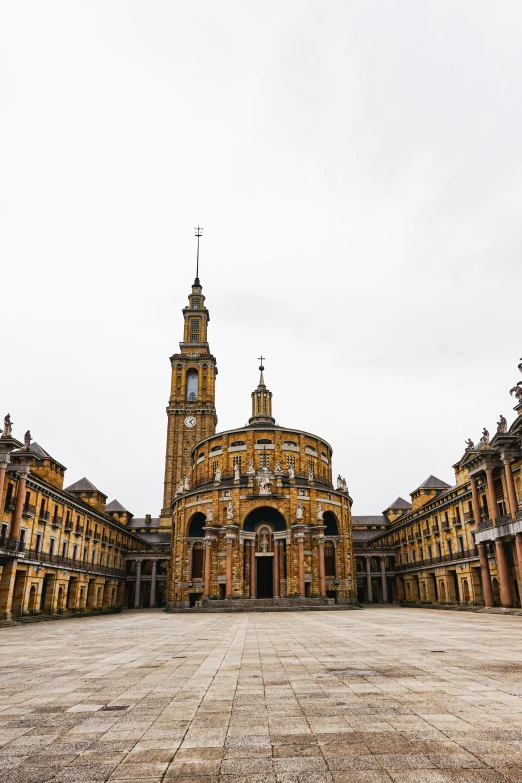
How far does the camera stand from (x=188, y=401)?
9638 cm

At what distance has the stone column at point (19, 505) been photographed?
1411 inches

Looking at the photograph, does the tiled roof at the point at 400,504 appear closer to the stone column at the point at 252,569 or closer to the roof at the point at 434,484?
the roof at the point at 434,484

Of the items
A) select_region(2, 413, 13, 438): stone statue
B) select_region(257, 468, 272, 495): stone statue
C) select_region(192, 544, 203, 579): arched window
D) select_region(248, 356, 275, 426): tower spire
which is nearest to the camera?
→ select_region(2, 413, 13, 438): stone statue

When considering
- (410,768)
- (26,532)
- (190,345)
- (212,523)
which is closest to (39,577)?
(26,532)

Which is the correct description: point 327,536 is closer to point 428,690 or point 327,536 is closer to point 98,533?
point 98,533

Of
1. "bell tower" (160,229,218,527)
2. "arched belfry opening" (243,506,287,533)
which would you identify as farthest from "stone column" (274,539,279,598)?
"bell tower" (160,229,218,527)

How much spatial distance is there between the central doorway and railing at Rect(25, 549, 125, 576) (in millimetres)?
17592

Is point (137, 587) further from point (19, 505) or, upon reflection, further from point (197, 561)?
point (19, 505)

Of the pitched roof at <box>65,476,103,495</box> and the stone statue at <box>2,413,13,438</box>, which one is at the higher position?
the pitched roof at <box>65,476,103,495</box>

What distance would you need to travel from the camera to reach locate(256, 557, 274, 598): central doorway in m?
52.3

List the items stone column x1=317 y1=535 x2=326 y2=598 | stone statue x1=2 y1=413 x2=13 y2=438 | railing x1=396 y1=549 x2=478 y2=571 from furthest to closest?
stone column x1=317 y1=535 x2=326 y2=598 → railing x1=396 y1=549 x2=478 y2=571 → stone statue x1=2 y1=413 x2=13 y2=438

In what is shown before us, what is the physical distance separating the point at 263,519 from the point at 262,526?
726 millimetres

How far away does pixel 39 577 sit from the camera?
40.8 m

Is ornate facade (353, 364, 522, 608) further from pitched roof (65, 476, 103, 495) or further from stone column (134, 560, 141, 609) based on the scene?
pitched roof (65, 476, 103, 495)
